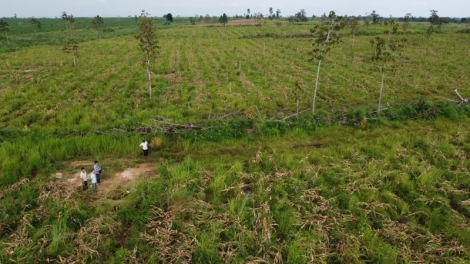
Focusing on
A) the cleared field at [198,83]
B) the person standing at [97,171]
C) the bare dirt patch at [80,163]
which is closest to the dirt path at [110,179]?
the bare dirt patch at [80,163]

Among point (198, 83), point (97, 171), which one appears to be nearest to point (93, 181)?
point (97, 171)

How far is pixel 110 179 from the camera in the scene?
32.0 ft

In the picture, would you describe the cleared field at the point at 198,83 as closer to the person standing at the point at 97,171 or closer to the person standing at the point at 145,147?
the person standing at the point at 145,147

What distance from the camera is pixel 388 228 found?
750 centimetres

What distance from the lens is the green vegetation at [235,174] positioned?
6.99m

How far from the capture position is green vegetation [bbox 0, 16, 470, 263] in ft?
22.9

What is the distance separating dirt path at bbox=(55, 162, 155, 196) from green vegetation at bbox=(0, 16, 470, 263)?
0.20 meters

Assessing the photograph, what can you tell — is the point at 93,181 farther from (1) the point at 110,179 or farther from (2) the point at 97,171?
(1) the point at 110,179

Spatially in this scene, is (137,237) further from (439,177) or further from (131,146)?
(439,177)

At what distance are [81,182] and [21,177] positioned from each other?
1.95 meters

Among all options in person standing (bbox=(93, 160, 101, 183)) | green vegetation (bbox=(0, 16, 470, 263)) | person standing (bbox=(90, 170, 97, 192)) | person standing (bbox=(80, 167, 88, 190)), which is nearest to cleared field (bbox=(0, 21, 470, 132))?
green vegetation (bbox=(0, 16, 470, 263))

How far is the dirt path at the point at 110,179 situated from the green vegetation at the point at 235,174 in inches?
8.0

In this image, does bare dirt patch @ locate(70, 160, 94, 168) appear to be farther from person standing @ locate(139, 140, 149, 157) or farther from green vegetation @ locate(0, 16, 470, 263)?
person standing @ locate(139, 140, 149, 157)

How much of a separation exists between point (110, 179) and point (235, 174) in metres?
4.12
